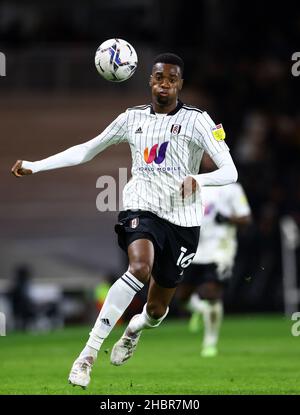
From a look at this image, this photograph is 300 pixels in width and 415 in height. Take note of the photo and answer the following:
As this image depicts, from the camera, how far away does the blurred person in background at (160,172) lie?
8.97 meters

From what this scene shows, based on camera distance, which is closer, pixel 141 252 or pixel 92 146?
pixel 141 252

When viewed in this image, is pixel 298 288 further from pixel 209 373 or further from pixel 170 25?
pixel 209 373

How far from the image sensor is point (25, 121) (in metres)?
26.3

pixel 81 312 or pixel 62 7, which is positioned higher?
pixel 62 7

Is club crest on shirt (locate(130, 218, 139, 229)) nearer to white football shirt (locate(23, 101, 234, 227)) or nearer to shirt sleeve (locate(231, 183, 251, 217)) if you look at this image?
white football shirt (locate(23, 101, 234, 227))

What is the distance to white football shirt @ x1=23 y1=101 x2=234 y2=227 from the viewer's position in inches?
364

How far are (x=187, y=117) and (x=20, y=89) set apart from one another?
57.5 feet

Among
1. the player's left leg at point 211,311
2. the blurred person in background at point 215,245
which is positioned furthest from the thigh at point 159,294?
the player's left leg at point 211,311

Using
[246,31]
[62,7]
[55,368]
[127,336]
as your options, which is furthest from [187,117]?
[62,7]

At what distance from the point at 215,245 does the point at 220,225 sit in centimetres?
32

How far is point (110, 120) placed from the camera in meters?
25.7

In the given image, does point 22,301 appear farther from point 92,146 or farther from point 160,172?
point 160,172

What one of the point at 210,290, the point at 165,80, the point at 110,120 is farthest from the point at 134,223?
the point at 110,120

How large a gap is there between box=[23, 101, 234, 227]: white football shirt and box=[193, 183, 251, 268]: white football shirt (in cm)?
503
